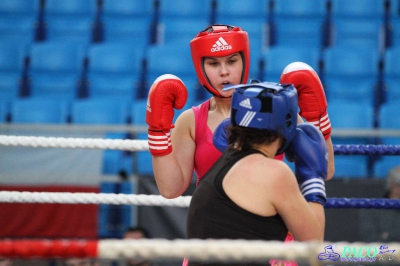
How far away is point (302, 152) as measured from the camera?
5.29 feet

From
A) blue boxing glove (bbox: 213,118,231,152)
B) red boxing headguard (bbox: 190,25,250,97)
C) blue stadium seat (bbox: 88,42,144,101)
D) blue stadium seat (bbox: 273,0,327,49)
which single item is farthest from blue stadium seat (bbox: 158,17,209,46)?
blue boxing glove (bbox: 213,118,231,152)

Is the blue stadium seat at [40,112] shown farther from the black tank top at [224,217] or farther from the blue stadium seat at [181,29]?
the black tank top at [224,217]

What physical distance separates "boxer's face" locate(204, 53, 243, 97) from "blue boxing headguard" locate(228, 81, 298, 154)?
0.38 meters

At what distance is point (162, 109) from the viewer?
1.94 meters

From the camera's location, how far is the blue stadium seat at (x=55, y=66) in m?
5.53

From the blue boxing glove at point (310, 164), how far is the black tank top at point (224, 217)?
12 cm

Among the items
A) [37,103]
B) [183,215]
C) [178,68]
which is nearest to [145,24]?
[178,68]

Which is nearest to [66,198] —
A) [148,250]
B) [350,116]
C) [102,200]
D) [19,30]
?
[102,200]

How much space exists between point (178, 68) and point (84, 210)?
6.96 feet

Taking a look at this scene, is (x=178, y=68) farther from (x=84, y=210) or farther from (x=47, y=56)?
(x=84, y=210)

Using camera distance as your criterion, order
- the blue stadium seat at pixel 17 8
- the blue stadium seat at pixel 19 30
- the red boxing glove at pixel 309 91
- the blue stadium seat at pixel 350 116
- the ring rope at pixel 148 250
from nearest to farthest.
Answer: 1. the ring rope at pixel 148 250
2. the red boxing glove at pixel 309 91
3. the blue stadium seat at pixel 350 116
4. the blue stadium seat at pixel 19 30
5. the blue stadium seat at pixel 17 8

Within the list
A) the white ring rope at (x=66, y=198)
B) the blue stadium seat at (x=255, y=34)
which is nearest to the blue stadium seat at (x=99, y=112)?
the blue stadium seat at (x=255, y=34)

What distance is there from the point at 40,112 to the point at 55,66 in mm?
703

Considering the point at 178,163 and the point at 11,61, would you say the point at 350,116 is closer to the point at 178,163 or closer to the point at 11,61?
the point at 178,163
